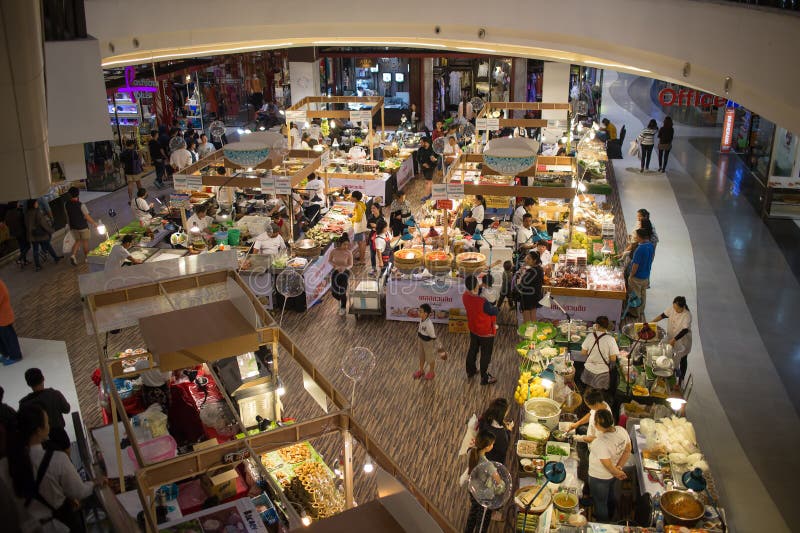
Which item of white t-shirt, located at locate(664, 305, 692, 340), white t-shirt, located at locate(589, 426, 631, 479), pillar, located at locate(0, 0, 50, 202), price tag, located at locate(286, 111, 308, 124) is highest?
pillar, located at locate(0, 0, 50, 202)

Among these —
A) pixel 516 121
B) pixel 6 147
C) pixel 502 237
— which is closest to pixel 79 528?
pixel 6 147

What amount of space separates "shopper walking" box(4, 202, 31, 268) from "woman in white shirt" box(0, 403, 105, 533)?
868cm

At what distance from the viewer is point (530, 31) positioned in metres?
9.50

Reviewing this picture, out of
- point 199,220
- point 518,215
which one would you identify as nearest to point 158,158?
point 199,220

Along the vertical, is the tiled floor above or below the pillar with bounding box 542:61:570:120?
below

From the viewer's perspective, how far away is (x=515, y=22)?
31.3ft

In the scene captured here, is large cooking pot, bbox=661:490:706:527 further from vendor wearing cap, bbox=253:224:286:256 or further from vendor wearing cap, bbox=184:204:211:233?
vendor wearing cap, bbox=184:204:211:233

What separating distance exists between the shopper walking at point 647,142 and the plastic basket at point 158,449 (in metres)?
14.8

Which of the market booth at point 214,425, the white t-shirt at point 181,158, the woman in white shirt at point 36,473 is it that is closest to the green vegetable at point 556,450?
the market booth at point 214,425

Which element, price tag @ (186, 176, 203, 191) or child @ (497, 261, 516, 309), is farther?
price tag @ (186, 176, 203, 191)

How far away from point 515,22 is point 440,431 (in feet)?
18.0

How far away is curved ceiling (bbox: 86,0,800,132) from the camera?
16.8ft

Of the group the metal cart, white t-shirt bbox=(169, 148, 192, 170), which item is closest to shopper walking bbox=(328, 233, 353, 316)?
the metal cart

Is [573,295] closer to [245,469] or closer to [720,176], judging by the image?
[245,469]
